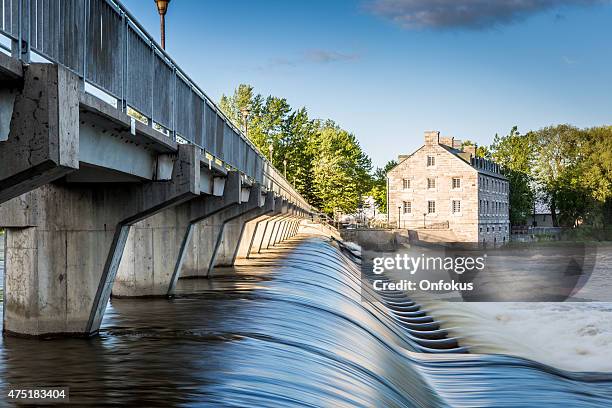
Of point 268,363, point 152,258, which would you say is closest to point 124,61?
point 268,363

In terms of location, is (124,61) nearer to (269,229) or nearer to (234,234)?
(234,234)

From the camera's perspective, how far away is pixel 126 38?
11.5m

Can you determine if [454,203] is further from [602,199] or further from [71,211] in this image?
[71,211]

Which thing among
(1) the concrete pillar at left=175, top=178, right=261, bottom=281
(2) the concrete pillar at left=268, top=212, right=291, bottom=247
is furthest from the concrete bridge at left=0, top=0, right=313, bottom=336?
(2) the concrete pillar at left=268, top=212, right=291, bottom=247

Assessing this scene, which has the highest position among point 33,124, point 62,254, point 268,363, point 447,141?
point 447,141

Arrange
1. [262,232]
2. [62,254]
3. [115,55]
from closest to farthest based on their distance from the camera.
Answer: [115,55] → [62,254] → [262,232]

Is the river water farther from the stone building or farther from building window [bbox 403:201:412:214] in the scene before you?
building window [bbox 403:201:412:214]

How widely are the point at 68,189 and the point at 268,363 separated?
13.2 ft

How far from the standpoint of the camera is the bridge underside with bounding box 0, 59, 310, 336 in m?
6.92

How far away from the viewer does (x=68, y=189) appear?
12383 millimetres

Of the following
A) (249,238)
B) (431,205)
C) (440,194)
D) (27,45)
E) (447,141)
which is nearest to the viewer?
(27,45)

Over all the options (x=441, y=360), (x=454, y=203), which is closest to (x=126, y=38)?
(x=441, y=360)

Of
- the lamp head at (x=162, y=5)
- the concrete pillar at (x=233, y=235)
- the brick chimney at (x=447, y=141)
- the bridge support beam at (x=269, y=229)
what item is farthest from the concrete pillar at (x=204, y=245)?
the brick chimney at (x=447, y=141)

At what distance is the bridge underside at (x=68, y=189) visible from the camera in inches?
272
